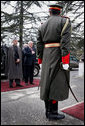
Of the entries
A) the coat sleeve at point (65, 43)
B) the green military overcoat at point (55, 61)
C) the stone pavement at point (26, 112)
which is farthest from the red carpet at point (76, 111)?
the coat sleeve at point (65, 43)

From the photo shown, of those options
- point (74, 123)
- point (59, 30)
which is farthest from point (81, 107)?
point (59, 30)

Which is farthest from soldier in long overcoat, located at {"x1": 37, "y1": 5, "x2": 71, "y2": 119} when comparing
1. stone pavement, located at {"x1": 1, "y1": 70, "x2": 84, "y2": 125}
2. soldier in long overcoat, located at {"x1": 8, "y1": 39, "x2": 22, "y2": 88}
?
soldier in long overcoat, located at {"x1": 8, "y1": 39, "x2": 22, "y2": 88}

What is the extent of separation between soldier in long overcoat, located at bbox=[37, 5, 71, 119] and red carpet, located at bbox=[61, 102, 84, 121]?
13.5 inches

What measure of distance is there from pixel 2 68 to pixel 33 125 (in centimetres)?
519

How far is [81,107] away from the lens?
390 centimetres

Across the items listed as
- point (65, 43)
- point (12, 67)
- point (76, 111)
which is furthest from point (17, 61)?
point (65, 43)

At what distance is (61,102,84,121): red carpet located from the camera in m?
3.36

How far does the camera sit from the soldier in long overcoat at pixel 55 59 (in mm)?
2939

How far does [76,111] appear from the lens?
359 cm

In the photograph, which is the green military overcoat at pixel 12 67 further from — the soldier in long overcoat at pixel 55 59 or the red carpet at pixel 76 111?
the soldier in long overcoat at pixel 55 59

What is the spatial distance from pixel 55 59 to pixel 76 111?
4.35 ft

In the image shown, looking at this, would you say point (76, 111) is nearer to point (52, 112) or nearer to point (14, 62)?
point (52, 112)

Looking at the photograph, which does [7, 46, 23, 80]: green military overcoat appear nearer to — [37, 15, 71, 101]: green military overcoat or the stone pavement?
the stone pavement

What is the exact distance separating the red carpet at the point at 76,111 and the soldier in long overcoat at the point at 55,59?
13.5 inches
